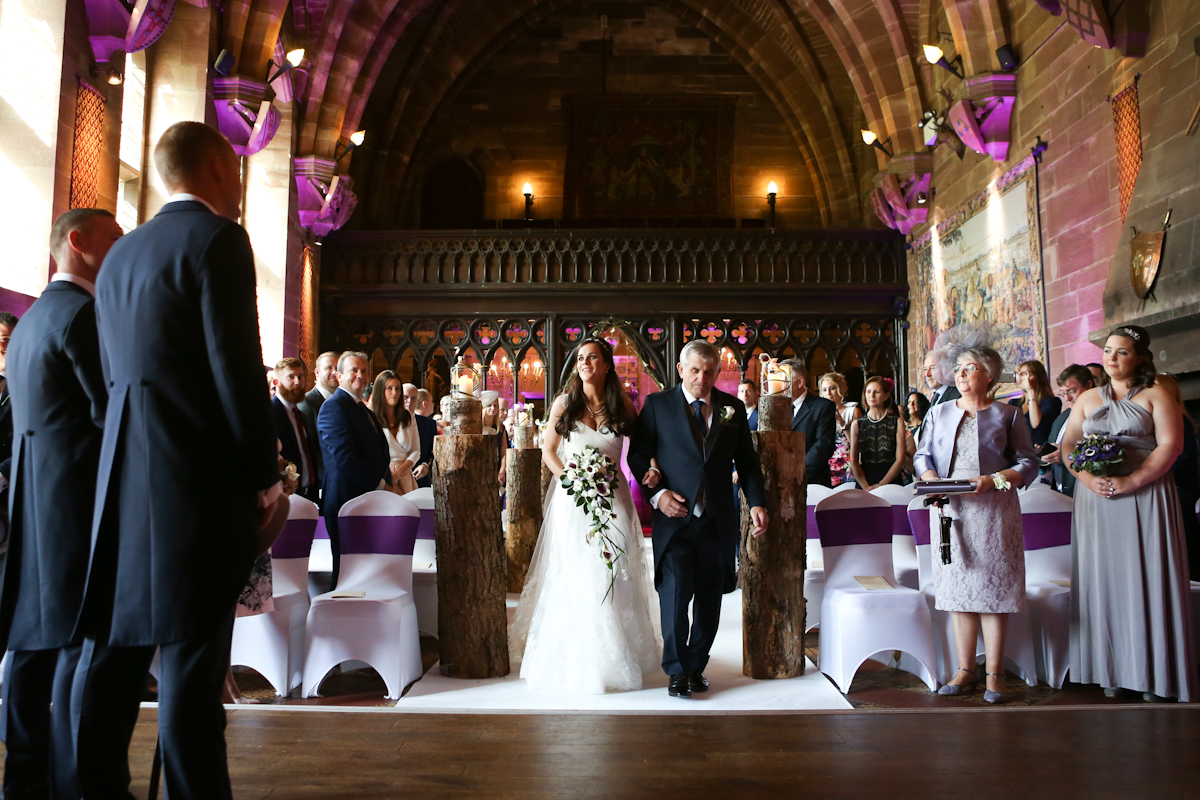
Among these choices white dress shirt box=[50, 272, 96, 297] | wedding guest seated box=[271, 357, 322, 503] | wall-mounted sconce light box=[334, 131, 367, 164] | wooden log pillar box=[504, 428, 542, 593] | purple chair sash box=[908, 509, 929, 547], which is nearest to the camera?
white dress shirt box=[50, 272, 96, 297]

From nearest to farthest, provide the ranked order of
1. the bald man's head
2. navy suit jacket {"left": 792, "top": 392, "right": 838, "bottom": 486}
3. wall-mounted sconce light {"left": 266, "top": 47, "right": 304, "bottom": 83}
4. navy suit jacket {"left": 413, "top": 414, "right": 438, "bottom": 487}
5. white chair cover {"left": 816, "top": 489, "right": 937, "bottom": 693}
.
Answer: the bald man's head < white chair cover {"left": 816, "top": 489, "right": 937, "bottom": 693} < navy suit jacket {"left": 792, "top": 392, "right": 838, "bottom": 486} < navy suit jacket {"left": 413, "top": 414, "right": 438, "bottom": 487} < wall-mounted sconce light {"left": 266, "top": 47, "right": 304, "bottom": 83}

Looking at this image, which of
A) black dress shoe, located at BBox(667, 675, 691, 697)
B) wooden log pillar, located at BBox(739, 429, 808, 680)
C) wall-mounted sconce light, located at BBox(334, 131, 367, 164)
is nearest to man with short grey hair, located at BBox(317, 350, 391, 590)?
black dress shoe, located at BBox(667, 675, 691, 697)

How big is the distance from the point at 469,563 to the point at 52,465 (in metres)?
2.28

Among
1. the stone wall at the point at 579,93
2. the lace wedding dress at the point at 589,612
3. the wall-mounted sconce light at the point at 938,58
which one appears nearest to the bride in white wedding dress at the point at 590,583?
the lace wedding dress at the point at 589,612

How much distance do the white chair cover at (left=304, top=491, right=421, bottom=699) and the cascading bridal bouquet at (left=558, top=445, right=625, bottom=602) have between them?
87 centimetres

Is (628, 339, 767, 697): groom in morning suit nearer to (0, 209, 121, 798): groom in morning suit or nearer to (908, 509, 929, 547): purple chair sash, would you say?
(908, 509, 929, 547): purple chair sash

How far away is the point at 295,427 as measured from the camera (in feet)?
16.5

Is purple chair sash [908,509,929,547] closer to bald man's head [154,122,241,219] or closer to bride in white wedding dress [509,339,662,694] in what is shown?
bride in white wedding dress [509,339,662,694]

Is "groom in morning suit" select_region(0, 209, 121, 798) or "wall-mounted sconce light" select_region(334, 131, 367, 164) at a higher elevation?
"wall-mounted sconce light" select_region(334, 131, 367, 164)

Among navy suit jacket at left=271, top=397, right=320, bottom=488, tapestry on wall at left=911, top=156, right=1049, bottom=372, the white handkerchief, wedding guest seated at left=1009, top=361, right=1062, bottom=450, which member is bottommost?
the white handkerchief

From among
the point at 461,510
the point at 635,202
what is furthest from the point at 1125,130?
the point at 635,202

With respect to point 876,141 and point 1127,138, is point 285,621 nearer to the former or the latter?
point 1127,138

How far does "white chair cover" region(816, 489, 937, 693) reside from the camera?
4.09 m

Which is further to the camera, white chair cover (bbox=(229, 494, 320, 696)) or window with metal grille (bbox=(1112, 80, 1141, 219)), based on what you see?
window with metal grille (bbox=(1112, 80, 1141, 219))
